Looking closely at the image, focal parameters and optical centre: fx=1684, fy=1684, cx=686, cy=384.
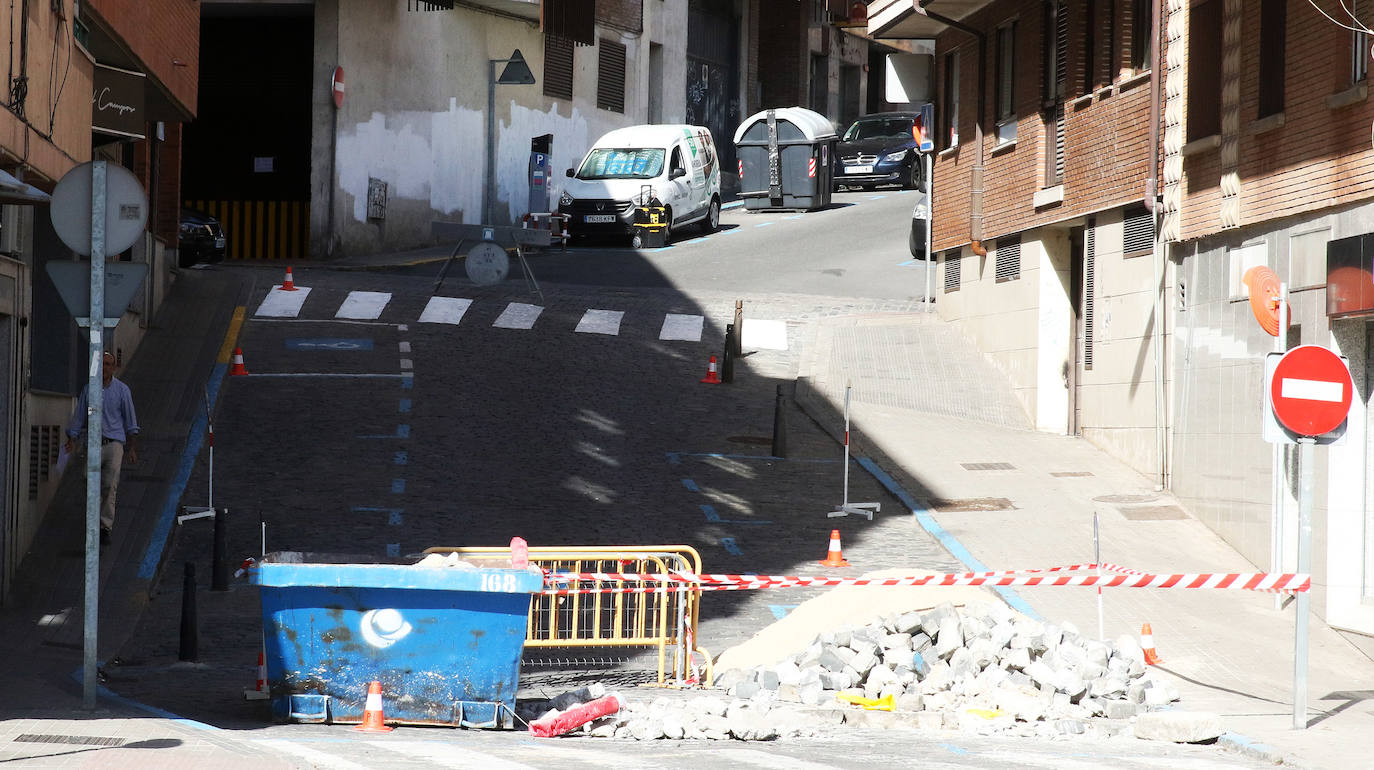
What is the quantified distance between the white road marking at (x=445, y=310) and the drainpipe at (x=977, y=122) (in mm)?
7811

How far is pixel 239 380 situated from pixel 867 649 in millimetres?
12558

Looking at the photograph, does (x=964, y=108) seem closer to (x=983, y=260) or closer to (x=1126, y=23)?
(x=983, y=260)

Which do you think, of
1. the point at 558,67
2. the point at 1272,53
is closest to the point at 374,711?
the point at 1272,53

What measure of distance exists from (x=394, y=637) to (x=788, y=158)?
31831 millimetres

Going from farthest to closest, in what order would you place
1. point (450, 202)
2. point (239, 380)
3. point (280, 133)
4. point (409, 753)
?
point (450, 202) → point (280, 133) → point (239, 380) → point (409, 753)

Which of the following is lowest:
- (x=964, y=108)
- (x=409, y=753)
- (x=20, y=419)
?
(x=409, y=753)

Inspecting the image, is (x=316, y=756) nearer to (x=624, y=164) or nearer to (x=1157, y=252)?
(x=1157, y=252)

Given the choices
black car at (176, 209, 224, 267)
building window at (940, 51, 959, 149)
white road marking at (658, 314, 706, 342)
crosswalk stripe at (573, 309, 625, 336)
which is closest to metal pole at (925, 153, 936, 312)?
building window at (940, 51, 959, 149)

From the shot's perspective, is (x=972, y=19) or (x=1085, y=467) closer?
(x=1085, y=467)

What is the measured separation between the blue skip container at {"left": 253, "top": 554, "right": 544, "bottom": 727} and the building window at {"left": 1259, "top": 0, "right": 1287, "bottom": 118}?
9.69m

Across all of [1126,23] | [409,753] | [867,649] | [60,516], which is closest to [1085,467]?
[1126,23]

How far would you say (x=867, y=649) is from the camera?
10523 millimetres

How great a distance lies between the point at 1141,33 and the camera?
2014cm

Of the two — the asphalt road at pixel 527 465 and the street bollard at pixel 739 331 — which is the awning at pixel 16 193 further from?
the street bollard at pixel 739 331
